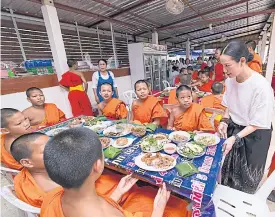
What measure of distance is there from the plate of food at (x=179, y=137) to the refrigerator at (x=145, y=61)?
158 inches

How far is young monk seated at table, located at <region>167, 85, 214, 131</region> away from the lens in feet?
5.90

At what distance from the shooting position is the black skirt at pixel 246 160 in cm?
137

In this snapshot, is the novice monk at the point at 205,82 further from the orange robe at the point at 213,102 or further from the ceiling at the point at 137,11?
the ceiling at the point at 137,11

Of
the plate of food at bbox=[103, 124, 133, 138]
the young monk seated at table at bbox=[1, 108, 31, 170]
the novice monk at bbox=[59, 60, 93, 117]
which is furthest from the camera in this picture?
the novice monk at bbox=[59, 60, 93, 117]

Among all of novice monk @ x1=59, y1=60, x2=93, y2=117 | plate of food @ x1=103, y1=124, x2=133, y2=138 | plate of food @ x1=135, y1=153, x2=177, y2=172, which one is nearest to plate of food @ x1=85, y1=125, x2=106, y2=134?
plate of food @ x1=103, y1=124, x2=133, y2=138

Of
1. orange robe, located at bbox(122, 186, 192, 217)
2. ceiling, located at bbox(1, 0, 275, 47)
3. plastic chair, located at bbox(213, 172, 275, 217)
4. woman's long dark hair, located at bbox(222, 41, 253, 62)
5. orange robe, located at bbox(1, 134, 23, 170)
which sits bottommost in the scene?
plastic chair, located at bbox(213, 172, 275, 217)

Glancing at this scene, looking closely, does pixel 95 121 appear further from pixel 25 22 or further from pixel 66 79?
pixel 25 22

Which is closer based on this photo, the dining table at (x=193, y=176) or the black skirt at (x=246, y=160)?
the dining table at (x=193, y=176)

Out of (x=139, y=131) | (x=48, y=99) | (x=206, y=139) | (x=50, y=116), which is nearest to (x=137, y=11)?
(x=48, y=99)

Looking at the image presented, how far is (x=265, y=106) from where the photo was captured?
3.87 ft

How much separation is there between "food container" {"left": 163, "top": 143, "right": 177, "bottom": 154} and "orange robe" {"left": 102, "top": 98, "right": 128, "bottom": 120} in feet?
4.04

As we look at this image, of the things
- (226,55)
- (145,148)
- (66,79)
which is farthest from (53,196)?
(66,79)

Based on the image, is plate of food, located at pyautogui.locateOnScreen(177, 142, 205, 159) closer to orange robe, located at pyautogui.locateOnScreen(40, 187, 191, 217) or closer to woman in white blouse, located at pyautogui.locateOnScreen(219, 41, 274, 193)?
woman in white blouse, located at pyautogui.locateOnScreen(219, 41, 274, 193)

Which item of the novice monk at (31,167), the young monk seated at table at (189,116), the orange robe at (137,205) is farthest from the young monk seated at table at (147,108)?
the novice monk at (31,167)
